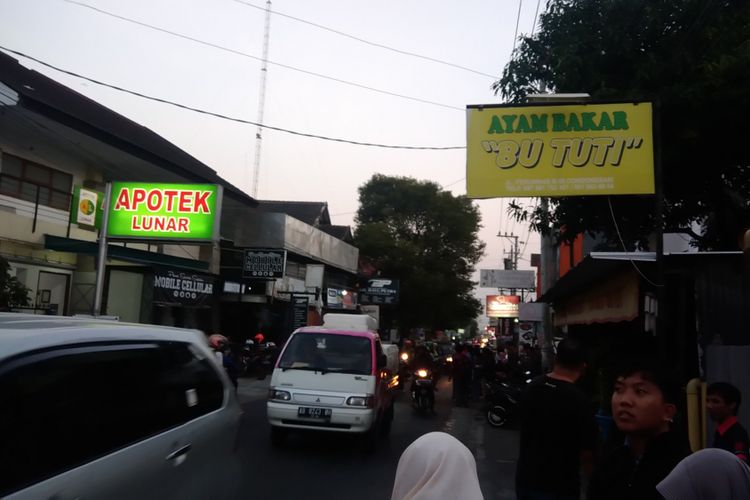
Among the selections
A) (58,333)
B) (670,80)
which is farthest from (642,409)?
(670,80)

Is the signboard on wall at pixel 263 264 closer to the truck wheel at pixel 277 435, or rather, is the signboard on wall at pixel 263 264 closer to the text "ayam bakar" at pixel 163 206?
the text "ayam bakar" at pixel 163 206

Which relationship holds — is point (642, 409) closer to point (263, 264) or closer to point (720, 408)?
point (720, 408)

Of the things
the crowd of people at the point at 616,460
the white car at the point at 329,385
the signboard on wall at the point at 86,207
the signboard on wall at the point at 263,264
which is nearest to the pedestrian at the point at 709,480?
the crowd of people at the point at 616,460

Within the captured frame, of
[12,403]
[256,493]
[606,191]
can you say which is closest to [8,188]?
[256,493]

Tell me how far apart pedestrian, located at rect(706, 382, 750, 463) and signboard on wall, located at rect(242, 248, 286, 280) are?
20052 millimetres

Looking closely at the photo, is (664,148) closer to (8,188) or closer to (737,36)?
(737,36)

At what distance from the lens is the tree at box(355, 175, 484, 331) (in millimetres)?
43938

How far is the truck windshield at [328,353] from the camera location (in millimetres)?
10703

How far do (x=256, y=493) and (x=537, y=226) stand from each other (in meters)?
7.62

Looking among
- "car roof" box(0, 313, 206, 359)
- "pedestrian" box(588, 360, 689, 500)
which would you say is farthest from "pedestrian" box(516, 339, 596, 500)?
"car roof" box(0, 313, 206, 359)

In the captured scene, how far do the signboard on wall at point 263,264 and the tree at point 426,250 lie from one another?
20.3 metres

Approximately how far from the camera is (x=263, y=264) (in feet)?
79.2

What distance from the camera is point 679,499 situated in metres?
2.14

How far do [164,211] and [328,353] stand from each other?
7.64m
